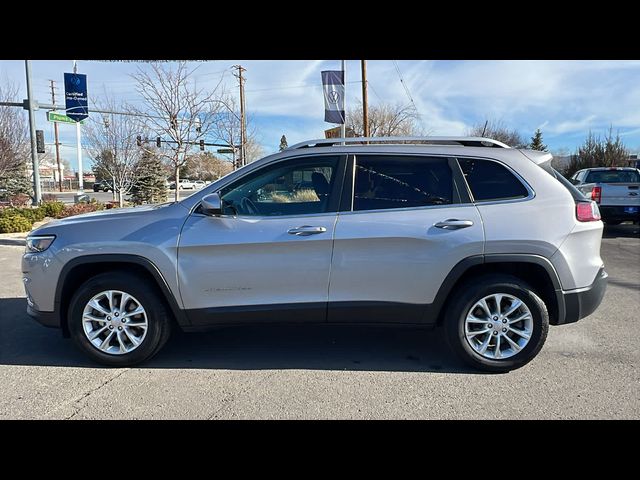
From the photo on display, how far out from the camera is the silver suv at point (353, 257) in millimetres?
3252

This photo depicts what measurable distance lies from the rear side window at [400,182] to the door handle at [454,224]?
185 millimetres

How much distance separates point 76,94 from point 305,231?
15239 millimetres

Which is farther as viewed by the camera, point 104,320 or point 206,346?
point 206,346

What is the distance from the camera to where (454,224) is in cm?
323

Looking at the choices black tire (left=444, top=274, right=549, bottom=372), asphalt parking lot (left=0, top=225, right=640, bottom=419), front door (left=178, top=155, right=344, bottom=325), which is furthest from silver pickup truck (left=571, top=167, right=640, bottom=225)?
front door (left=178, top=155, right=344, bottom=325)

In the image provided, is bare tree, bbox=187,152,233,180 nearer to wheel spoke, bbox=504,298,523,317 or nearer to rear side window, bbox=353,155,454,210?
rear side window, bbox=353,155,454,210

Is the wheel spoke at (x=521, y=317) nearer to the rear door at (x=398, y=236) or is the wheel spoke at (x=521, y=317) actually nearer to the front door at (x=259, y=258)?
the rear door at (x=398, y=236)

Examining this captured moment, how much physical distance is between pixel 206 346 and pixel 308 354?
102 centimetres

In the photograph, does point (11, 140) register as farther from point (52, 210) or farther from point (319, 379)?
point (319, 379)

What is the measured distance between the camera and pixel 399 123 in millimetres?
28750
